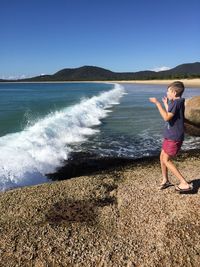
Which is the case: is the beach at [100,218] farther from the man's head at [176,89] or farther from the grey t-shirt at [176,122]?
the man's head at [176,89]

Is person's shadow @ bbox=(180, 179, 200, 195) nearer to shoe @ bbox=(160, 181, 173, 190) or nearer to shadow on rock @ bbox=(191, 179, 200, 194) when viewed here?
shadow on rock @ bbox=(191, 179, 200, 194)

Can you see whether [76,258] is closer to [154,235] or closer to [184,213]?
[154,235]

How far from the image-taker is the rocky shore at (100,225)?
449 centimetres

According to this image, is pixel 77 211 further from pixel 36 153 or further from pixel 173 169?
pixel 36 153

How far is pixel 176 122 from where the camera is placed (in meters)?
6.01

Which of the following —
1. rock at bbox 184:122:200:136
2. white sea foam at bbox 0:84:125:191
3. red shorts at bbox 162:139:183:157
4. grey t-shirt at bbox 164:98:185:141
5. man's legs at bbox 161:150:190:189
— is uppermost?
grey t-shirt at bbox 164:98:185:141

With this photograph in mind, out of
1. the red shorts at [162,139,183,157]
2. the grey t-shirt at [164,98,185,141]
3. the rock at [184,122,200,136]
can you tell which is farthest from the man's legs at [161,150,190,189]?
Result: the rock at [184,122,200,136]

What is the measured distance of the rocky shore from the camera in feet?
14.7

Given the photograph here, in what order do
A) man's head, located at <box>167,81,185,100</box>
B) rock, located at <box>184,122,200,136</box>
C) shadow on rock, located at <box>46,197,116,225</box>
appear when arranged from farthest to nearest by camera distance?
rock, located at <box>184,122,200,136</box> → man's head, located at <box>167,81,185,100</box> → shadow on rock, located at <box>46,197,116,225</box>

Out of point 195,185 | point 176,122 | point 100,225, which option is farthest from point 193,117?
point 100,225

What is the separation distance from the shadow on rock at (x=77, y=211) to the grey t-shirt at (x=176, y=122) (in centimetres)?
157

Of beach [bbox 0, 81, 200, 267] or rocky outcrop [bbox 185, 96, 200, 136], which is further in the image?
rocky outcrop [bbox 185, 96, 200, 136]

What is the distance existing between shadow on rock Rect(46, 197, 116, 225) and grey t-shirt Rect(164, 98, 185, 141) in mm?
1570

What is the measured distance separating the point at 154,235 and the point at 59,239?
1.37 meters
